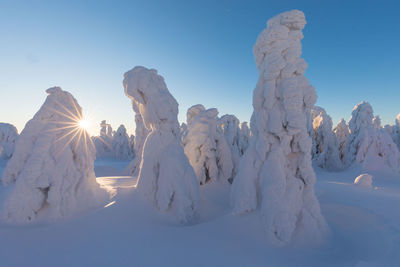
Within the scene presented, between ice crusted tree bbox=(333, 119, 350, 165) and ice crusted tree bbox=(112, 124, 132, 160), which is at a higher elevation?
ice crusted tree bbox=(333, 119, 350, 165)

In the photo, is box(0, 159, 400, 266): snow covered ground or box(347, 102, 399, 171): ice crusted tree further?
box(347, 102, 399, 171): ice crusted tree

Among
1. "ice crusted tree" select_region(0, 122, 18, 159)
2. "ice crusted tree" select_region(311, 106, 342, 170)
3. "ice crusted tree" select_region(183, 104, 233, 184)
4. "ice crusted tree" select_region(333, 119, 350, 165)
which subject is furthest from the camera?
"ice crusted tree" select_region(333, 119, 350, 165)

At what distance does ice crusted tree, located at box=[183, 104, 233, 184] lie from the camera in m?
9.84

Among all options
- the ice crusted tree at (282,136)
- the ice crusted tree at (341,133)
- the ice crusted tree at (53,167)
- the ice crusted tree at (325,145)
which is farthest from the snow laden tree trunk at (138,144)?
the ice crusted tree at (341,133)

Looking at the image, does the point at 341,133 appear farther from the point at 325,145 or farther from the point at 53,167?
the point at 53,167

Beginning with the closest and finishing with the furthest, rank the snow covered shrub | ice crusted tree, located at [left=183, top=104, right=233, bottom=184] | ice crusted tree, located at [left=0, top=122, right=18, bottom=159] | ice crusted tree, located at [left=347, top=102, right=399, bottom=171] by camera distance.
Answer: ice crusted tree, located at [left=183, top=104, right=233, bottom=184], ice crusted tree, located at [left=347, top=102, right=399, bottom=171], ice crusted tree, located at [left=0, top=122, right=18, bottom=159], the snow covered shrub

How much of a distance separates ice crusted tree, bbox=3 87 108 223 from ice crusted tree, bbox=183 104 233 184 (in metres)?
4.52

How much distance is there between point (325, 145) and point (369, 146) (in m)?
6.74

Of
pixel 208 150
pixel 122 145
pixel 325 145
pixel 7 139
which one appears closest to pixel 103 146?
pixel 122 145

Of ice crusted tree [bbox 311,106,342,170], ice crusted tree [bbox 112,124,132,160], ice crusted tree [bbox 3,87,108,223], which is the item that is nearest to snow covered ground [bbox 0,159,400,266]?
ice crusted tree [bbox 3,87,108,223]

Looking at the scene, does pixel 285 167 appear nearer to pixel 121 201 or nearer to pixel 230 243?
pixel 230 243

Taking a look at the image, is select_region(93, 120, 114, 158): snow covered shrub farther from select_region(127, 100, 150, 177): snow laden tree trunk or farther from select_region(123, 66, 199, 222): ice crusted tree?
select_region(123, 66, 199, 222): ice crusted tree

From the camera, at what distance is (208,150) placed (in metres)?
9.86

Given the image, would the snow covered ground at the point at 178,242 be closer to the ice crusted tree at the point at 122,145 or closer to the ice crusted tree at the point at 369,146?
the ice crusted tree at the point at 369,146
